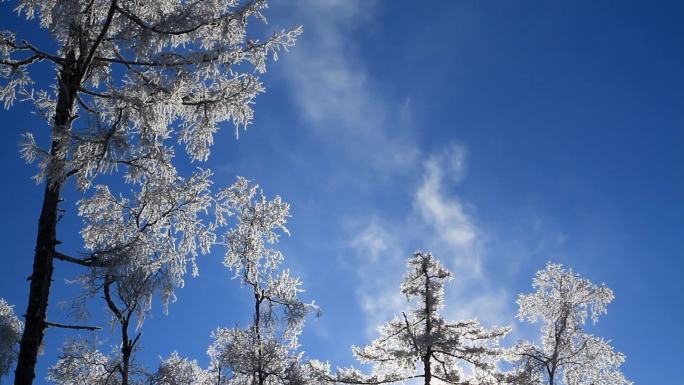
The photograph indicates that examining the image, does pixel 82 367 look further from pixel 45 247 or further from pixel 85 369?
pixel 45 247

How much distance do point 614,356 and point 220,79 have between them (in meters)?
19.2

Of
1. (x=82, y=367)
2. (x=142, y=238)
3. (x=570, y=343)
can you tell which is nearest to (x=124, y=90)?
(x=142, y=238)

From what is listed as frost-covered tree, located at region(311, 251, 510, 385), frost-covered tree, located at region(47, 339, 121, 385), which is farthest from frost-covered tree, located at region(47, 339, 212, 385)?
frost-covered tree, located at region(311, 251, 510, 385)

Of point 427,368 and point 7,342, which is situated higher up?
point 427,368

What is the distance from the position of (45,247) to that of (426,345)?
1323 cm

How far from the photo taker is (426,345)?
705 inches

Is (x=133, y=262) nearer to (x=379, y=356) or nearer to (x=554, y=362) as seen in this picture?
(x=379, y=356)

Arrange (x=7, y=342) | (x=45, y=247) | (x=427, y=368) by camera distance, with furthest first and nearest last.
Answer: (x=427, y=368) < (x=7, y=342) < (x=45, y=247)

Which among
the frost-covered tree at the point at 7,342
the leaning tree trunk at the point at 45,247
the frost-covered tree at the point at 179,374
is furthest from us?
the frost-covered tree at the point at 179,374

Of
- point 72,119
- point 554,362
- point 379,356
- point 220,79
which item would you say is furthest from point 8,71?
point 554,362

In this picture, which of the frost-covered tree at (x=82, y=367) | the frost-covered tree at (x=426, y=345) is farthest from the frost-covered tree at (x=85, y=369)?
the frost-covered tree at (x=426, y=345)

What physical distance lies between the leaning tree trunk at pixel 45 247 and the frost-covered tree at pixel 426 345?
499 inches

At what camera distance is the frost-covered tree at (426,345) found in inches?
717

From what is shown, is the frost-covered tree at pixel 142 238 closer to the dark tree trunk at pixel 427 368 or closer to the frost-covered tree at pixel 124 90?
the frost-covered tree at pixel 124 90
